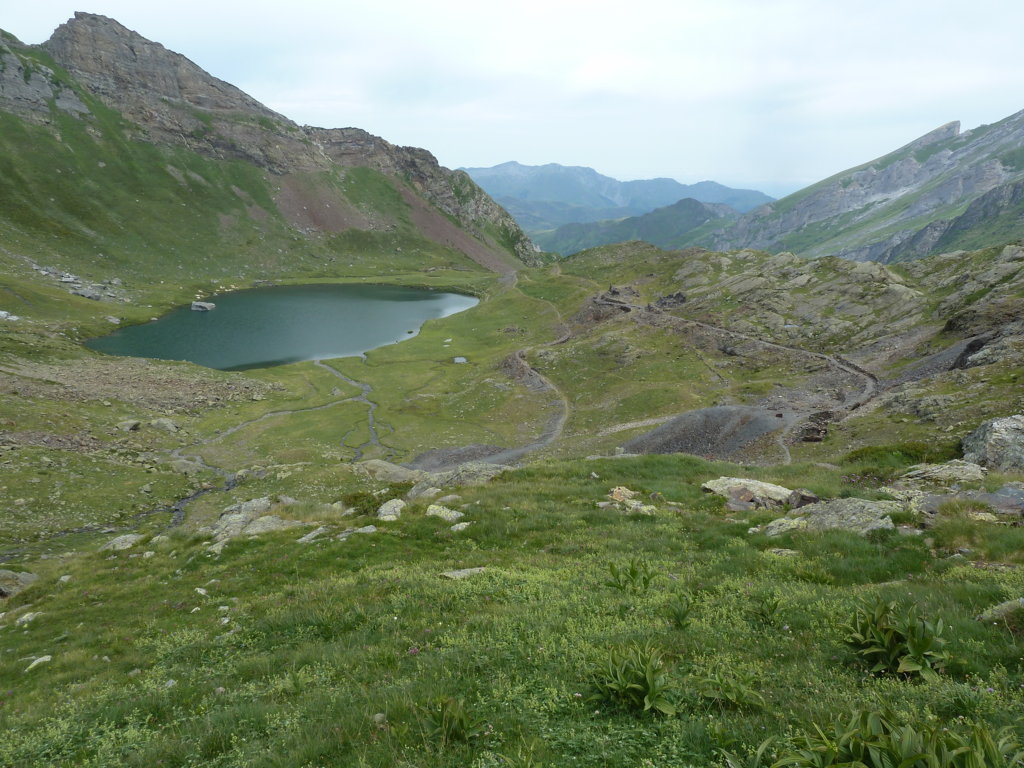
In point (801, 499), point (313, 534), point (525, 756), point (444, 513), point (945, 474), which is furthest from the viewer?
point (444, 513)

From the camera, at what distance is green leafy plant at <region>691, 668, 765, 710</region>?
779 centimetres

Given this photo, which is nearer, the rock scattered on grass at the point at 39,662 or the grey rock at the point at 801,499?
the rock scattered on grass at the point at 39,662

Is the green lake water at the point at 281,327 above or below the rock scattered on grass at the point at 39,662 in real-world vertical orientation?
above

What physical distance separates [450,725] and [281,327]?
13360cm

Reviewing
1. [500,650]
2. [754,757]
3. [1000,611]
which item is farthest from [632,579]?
[754,757]

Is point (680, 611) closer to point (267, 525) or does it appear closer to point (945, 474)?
point (945, 474)

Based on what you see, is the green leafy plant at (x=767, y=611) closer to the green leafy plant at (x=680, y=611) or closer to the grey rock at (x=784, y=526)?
the green leafy plant at (x=680, y=611)

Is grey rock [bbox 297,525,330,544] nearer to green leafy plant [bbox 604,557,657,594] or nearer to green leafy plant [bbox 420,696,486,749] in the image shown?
green leafy plant [bbox 604,557,657,594]

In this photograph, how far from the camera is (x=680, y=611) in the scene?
1130cm

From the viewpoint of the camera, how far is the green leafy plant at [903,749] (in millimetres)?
5312

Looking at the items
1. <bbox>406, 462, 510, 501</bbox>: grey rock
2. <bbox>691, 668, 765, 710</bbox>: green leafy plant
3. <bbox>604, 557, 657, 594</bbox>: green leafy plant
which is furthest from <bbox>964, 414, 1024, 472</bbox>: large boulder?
<bbox>406, 462, 510, 501</bbox>: grey rock

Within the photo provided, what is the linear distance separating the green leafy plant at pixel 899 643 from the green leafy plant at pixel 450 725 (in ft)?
22.6

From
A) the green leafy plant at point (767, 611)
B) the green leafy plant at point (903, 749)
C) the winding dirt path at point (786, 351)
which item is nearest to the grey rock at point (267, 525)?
the green leafy plant at point (767, 611)

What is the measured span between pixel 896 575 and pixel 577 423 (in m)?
53.6
